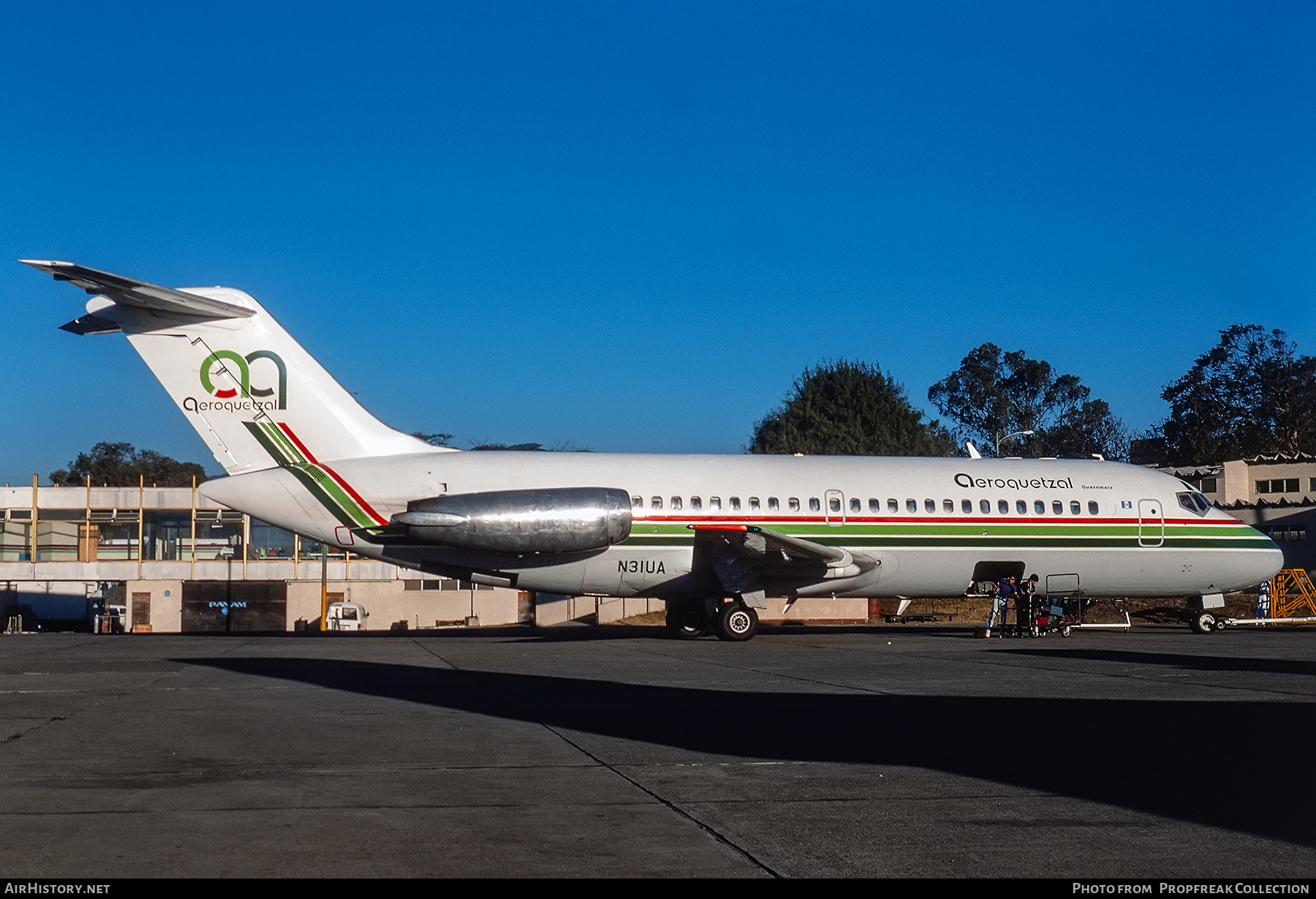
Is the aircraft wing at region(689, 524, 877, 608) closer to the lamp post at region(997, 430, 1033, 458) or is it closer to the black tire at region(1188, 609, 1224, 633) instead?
the black tire at region(1188, 609, 1224, 633)

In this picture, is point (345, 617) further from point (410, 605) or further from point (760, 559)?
point (760, 559)

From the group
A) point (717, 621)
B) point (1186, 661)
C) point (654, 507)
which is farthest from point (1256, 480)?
point (1186, 661)

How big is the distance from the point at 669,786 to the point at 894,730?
10.1 feet

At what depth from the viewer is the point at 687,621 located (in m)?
24.7

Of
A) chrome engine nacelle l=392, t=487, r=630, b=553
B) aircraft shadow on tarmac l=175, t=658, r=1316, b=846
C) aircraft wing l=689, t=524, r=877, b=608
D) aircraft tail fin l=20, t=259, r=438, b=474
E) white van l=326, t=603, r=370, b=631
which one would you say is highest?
aircraft tail fin l=20, t=259, r=438, b=474

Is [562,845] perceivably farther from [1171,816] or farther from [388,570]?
[388,570]

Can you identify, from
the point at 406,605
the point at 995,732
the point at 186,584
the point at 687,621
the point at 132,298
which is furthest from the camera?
the point at 406,605

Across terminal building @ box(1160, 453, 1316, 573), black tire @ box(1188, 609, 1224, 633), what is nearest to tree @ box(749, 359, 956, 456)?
terminal building @ box(1160, 453, 1316, 573)

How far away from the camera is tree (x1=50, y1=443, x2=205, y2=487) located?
115 m

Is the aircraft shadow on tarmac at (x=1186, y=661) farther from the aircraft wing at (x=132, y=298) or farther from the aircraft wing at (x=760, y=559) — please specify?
the aircraft wing at (x=132, y=298)

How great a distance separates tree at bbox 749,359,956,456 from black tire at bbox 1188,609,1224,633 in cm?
4189

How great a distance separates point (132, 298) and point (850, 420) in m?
53.7

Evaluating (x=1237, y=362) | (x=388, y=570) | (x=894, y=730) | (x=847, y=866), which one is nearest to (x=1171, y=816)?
(x=847, y=866)

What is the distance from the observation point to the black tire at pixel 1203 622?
26.7 metres
